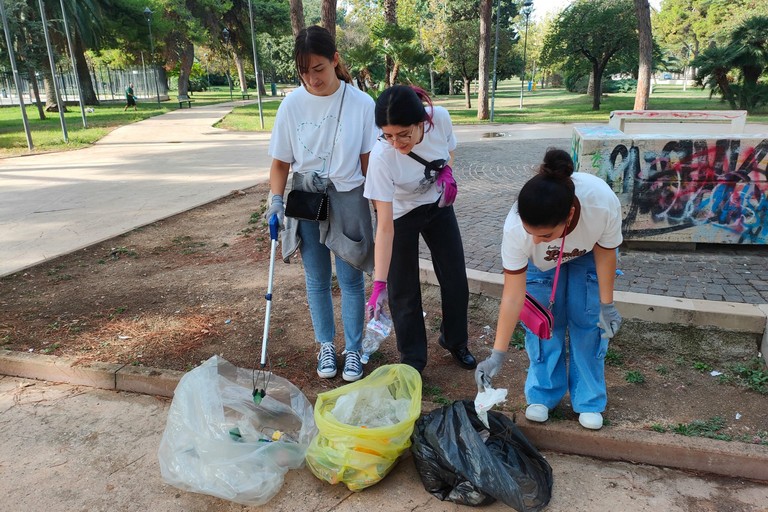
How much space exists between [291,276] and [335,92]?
229 cm

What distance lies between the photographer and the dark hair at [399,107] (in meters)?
2.47

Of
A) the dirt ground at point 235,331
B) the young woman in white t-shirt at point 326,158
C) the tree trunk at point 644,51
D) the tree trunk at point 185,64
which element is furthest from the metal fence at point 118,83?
the young woman in white t-shirt at point 326,158

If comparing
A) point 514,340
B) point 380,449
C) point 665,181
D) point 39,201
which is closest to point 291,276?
point 514,340

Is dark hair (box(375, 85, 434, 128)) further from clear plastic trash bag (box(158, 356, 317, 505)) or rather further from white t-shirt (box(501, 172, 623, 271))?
clear plastic trash bag (box(158, 356, 317, 505))

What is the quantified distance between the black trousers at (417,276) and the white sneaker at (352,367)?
0.88ft

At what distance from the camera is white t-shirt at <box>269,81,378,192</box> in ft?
9.48

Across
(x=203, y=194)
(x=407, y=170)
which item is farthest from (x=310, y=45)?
(x=203, y=194)

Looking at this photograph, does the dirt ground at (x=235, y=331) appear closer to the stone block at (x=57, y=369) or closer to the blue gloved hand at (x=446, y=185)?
the stone block at (x=57, y=369)

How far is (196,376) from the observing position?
2719mm

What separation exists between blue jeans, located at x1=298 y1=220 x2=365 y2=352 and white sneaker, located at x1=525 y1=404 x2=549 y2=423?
3.42 feet

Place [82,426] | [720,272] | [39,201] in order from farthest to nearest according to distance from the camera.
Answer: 1. [39,201]
2. [720,272]
3. [82,426]

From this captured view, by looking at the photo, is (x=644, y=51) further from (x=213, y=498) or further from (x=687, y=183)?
(x=213, y=498)

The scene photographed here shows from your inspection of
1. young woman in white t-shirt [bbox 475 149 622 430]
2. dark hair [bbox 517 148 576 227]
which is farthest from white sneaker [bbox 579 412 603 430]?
dark hair [bbox 517 148 576 227]

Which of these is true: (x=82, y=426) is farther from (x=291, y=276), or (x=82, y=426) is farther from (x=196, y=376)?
(x=291, y=276)
